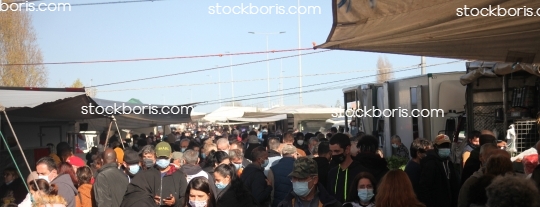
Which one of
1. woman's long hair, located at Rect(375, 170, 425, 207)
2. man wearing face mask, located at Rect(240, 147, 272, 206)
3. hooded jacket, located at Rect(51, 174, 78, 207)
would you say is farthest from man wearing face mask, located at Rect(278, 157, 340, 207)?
hooded jacket, located at Rect(51, 174, 78, 207)

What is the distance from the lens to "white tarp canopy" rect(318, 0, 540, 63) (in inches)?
233

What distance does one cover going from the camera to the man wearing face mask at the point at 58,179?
29.2 feet

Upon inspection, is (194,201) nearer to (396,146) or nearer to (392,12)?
(392,12)

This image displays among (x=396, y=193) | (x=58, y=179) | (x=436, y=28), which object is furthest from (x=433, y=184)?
(x=58, y=179)

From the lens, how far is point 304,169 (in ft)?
20.8

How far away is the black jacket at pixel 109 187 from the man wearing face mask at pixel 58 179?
1.06ft

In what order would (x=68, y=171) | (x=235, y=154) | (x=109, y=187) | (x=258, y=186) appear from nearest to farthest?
(x=258, y=186)
(x=109, y=187)
(x=68, y=171)
(x=235, y=154)

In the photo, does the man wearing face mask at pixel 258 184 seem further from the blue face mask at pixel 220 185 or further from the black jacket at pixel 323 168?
the black jacket at pixel 323 168

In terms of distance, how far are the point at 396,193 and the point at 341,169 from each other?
2.41 meters

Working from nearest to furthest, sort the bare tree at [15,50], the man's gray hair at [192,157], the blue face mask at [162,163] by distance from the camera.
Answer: the blue face mask at [162,163], the man's gray hair at [192,157], the bare tree at [15,50]

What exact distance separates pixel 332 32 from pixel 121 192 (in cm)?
369

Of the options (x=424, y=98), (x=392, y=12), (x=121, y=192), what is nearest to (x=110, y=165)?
(x=121, y=192)

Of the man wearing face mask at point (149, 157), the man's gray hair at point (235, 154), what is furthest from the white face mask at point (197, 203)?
the man's gray hair at point (235, 154)

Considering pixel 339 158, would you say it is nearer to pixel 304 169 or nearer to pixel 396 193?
pixel 304 169
